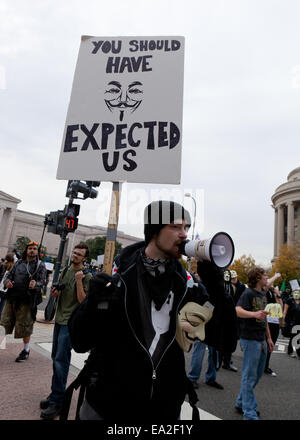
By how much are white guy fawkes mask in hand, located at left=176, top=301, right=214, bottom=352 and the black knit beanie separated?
46 centimetres

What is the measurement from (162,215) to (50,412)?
295 cm

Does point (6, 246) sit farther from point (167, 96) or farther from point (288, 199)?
point (167, 96)

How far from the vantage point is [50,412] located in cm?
336

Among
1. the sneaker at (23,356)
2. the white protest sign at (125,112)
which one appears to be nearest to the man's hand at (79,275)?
the white protest sign at (125,112)

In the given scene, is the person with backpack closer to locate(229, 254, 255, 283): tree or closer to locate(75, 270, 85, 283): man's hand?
locate(75, 270, 85, 283): man's hand

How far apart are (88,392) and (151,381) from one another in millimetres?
381

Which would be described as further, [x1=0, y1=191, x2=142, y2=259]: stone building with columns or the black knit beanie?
[x1=0, y1=191, x2=142, y2=259]: stone building with columns

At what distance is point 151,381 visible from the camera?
1548mm

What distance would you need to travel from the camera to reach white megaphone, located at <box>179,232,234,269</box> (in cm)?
140

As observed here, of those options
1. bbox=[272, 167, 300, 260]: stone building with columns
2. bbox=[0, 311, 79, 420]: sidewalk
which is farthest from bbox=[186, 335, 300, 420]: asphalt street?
bbox=[272, 167, 300, 260]: stone building with columns

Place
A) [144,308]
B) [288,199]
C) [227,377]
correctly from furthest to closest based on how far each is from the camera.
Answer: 1. [288,199]
2. [227,377]
3. [144,308]

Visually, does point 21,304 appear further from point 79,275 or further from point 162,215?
point 162,215

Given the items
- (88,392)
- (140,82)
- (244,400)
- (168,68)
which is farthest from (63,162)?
(244,400)

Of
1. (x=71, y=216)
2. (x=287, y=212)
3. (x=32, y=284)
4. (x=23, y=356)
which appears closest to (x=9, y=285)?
(x=32, y=284)
